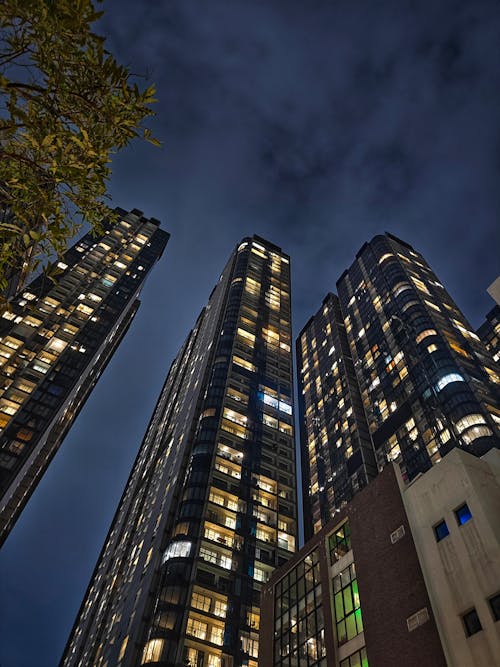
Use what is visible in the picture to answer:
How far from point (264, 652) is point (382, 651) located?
54.6ft

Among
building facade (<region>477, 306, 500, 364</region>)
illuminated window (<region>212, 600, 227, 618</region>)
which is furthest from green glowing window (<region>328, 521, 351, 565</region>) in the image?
building facade (<region>477, 306, 500, 364</region>)

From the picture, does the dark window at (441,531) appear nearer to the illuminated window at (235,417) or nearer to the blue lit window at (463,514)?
the blue lit window at (463,514)

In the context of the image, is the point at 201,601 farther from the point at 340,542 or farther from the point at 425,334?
the point at 425,334

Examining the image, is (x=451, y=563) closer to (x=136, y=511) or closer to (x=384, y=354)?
(x=136, y=511)

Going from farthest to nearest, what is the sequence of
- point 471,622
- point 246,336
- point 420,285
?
point 420,285 → point 246,336 → point 471,622

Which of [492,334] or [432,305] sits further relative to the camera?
[492,334]

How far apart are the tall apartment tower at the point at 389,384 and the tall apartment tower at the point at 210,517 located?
21.4 meters

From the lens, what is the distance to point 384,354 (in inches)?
4058

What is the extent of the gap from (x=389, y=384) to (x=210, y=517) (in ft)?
174

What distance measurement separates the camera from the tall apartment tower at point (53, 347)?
76562mm

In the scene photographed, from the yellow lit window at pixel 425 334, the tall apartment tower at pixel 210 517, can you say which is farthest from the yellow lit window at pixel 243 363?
the yellow lit window at pixel 425 334

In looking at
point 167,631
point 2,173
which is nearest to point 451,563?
point 2,173

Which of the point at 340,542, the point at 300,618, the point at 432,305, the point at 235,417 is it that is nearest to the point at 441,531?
the point at 340,542

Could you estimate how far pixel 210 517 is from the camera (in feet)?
198
